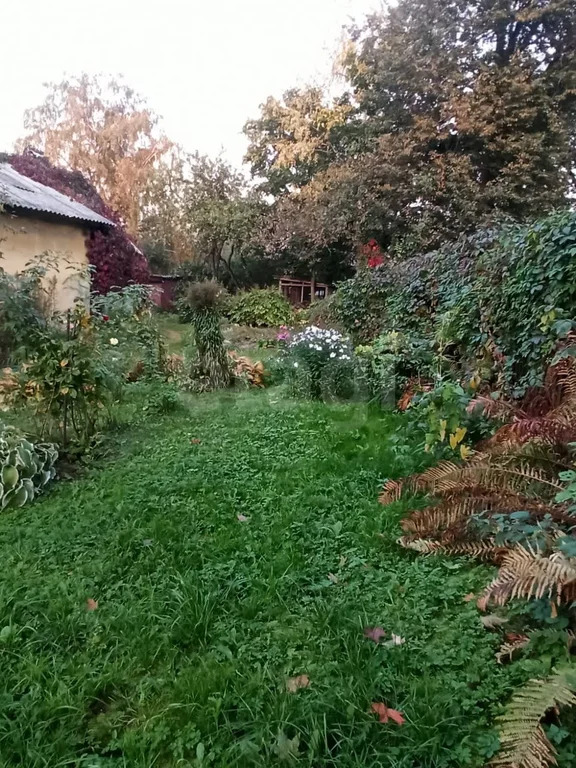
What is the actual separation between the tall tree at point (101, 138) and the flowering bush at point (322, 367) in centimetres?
1660

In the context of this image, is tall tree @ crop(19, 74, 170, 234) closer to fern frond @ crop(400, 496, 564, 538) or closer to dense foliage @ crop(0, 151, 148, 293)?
dense foliage @ crop(0, 151, 148, 293)

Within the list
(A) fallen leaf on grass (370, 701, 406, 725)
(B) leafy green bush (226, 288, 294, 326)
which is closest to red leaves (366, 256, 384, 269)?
(B) leafy green bush (226, 288, 294, 326)

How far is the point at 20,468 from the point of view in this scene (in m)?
3.73

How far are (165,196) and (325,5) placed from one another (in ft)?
28.4

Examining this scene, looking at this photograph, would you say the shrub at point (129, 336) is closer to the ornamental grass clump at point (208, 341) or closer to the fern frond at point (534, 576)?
the ornamental grass clump at point (208, 341)

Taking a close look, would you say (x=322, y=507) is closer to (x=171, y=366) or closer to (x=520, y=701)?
(x=520, y=701)

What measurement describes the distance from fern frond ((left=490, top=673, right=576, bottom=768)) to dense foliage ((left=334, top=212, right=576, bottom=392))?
2.30 meters

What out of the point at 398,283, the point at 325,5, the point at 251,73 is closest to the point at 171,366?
the point at 398,283

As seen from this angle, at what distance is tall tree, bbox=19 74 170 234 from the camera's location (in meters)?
21.1

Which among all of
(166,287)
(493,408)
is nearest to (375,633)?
(493,408)

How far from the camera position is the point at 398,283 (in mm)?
8172

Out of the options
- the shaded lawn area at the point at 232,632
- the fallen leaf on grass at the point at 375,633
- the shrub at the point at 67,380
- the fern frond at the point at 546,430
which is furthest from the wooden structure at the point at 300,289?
the fallen leaf on grass at the point at 375,633

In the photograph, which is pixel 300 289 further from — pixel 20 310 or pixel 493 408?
pixel 493 408

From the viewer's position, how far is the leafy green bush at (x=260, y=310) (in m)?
15.3
